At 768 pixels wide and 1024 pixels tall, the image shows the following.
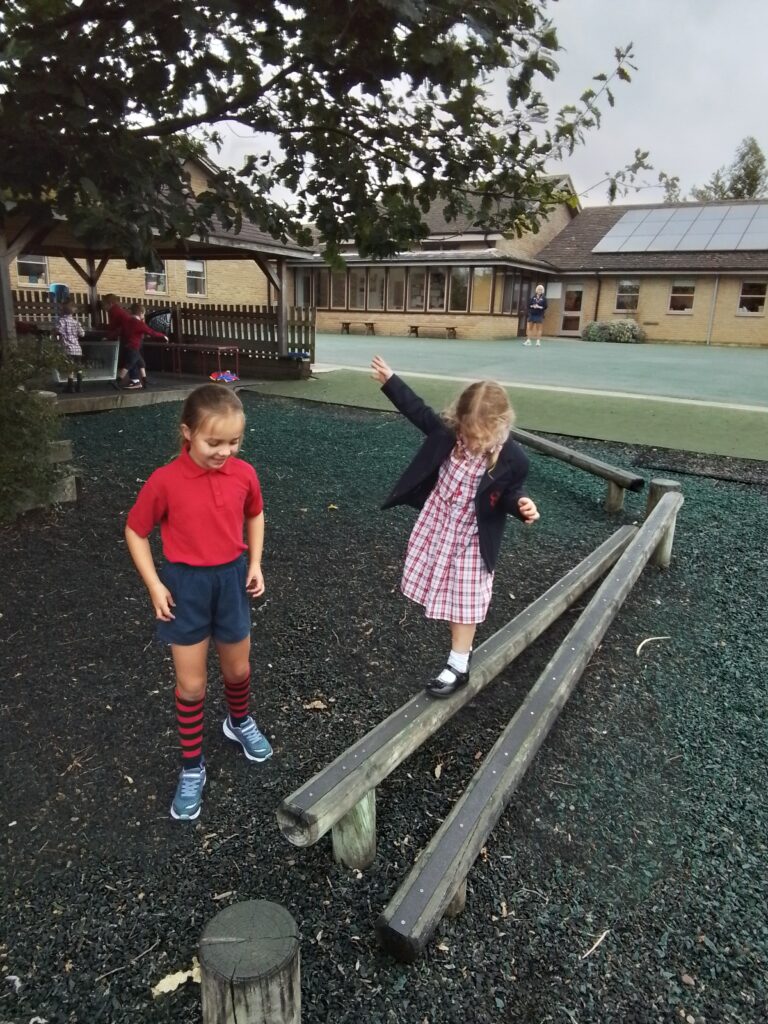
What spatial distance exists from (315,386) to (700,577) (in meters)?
9.44

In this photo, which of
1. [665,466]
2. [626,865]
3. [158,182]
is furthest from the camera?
[665,466]

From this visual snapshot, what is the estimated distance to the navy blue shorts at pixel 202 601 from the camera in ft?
8.00

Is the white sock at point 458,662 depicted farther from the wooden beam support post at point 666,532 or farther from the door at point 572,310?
the door at point 572,310

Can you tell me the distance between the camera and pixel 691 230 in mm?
30469

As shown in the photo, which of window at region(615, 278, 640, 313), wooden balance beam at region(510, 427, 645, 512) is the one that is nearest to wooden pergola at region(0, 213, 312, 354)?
wooden balance beam at region(510, 427, 645, 512)

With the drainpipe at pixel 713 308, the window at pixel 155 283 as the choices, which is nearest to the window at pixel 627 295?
the drainpipe at pixel 713 308

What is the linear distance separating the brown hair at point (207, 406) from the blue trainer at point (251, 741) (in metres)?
1.30

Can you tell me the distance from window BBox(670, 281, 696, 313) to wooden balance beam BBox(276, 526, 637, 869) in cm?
2948

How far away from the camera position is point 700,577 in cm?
504

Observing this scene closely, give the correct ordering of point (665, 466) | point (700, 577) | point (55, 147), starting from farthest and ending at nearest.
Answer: point (665, 466) → point (700, 577) → point (55, 147)

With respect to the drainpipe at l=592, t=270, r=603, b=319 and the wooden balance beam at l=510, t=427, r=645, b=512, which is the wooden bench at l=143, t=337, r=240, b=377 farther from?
the drainpipe at l=592, t=270, r=603, b=319

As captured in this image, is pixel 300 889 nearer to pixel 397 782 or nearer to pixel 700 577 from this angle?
pixel 397 782

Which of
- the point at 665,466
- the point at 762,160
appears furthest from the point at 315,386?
Result: the point at 762,160

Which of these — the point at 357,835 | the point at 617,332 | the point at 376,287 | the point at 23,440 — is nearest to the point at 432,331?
the point at 376,287
